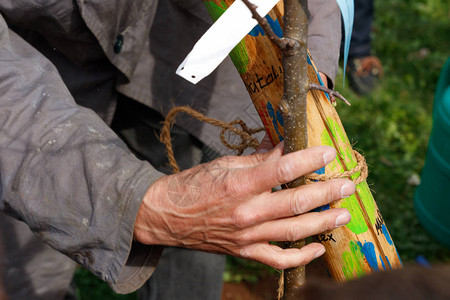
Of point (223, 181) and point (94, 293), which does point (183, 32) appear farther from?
point (94, 293)

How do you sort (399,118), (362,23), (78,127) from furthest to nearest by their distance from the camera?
(362,23) → (399,118) → (78,127)

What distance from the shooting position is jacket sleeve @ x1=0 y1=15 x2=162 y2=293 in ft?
4.01

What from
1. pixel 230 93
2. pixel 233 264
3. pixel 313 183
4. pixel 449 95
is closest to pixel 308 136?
pixel 313 183

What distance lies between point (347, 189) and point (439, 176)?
1.85 metres

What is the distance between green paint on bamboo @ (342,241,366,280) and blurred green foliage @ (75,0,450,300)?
1715 millimetres

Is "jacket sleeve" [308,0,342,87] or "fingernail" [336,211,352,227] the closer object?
"fingernail" [336,211,352,227]

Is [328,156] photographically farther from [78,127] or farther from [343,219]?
[78,127]

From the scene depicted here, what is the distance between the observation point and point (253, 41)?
3.99 feet

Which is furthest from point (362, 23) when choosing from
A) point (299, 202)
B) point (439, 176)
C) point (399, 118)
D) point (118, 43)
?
point (299, 202)

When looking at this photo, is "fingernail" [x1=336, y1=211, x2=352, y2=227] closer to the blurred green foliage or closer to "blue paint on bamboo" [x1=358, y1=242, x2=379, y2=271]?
"blue paint on bamboo" [x1=358, y1=242, x2=379, y2=271]

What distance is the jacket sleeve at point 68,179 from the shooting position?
1.22m

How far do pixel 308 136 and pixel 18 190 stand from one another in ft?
2.31

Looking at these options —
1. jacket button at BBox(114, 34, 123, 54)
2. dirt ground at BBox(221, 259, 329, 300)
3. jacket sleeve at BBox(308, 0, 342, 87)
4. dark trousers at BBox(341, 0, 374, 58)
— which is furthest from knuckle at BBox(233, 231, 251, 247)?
dark trousers at BBox(341, 0, 374, 58)

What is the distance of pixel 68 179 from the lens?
1240mm
